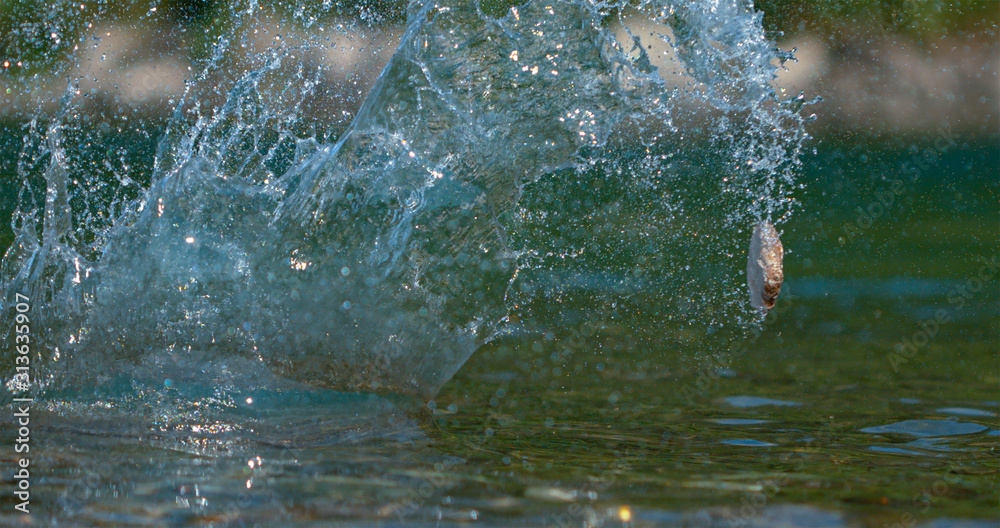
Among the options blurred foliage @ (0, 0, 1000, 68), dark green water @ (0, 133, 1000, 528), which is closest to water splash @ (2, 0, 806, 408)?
dark green water @ (0, 133, 1000, 528)

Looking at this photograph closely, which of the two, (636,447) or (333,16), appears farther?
(333,16)

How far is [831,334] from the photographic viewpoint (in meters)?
4.76

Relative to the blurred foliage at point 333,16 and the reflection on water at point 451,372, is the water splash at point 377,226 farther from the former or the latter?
the blurred foliage at point 333,16

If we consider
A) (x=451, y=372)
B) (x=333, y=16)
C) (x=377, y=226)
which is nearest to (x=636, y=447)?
(x=451, y=372)

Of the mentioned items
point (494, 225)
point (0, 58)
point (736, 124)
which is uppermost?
point (0, 58)

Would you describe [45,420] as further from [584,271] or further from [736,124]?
[736,124]

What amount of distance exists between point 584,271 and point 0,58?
9.09 m

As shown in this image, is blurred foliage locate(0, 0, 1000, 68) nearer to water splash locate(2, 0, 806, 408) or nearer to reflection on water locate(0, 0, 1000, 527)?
reflection on water locate(0, 0, 1000, 527)

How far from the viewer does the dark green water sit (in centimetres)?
212

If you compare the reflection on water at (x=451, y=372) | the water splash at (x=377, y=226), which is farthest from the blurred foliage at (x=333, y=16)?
the water splash at (x=377, y=226)

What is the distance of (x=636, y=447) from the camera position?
277 cm

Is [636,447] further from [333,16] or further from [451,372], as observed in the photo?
[333,16]

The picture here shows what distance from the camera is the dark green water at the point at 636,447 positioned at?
2.12 m

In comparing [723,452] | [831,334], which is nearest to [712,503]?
[723,452]
